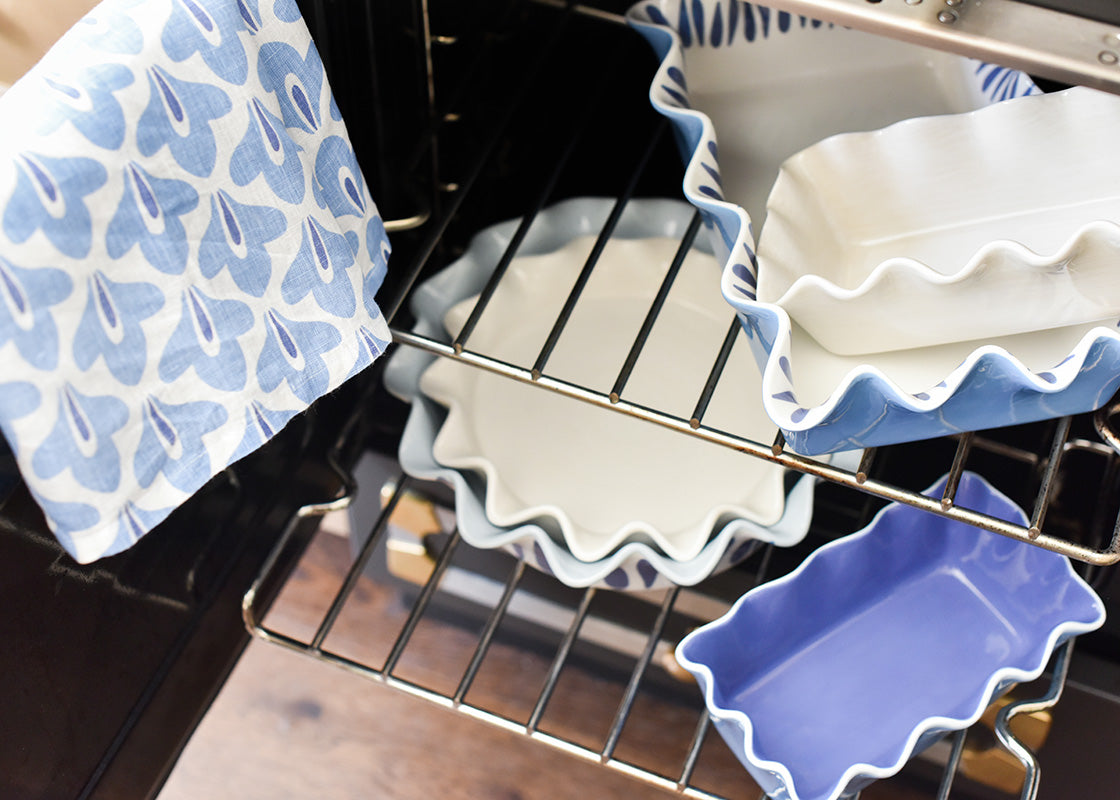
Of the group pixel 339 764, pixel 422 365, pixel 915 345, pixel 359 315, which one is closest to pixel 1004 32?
pixel 915 345

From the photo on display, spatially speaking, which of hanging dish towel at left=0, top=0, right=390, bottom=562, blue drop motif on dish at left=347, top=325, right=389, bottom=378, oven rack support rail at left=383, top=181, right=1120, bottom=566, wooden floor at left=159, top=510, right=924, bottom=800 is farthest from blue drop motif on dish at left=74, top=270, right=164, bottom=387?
wooden floor at left=159, top=510, right=924, bottom=800

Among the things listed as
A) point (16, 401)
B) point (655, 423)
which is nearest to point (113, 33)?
point (16, 401)

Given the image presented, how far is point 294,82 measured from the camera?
1.67 feet

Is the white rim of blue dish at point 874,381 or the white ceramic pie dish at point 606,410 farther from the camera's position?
the white ceramic pie dish at point 606,410

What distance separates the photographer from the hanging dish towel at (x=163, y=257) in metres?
Result: 0.40

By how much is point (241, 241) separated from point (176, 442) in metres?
0.10

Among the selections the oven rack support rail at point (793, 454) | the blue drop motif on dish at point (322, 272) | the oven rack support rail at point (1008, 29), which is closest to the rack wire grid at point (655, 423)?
the oven rack support rail at point (793, 454)

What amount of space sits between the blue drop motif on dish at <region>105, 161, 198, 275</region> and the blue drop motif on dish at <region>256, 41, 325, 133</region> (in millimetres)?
74

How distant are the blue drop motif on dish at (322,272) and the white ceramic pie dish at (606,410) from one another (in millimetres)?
211

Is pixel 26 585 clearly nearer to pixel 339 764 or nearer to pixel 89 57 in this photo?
pixel 89 57

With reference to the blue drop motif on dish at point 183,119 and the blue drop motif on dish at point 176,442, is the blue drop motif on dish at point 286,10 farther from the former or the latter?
the blue drop motif on dish at point 176,442

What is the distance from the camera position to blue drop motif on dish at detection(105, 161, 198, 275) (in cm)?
43

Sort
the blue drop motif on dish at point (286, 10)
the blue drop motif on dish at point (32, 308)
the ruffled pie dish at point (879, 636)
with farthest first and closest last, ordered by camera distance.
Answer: the ruffled pie dish at point (879, 636)
the blue drop motif on dish at point (286, 10)
the blue drop motif on dish at point (32, 308)

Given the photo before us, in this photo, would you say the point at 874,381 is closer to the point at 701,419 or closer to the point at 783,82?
the point at 701,419
